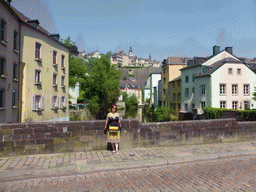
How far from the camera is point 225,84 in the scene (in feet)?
130

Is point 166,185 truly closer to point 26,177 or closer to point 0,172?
point 26,177

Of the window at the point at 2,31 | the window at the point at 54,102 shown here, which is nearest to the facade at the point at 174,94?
the window at the point at 54,102

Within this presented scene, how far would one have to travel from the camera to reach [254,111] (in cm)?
3155

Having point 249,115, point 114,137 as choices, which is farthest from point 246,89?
point 114,137

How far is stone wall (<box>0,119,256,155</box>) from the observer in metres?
7.19

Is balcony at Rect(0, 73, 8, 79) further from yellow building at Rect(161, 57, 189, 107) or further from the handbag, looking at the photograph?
yellow building at Rect(161, 57, 189, 107)

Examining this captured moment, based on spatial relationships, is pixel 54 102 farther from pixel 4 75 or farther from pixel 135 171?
pixel 135 171

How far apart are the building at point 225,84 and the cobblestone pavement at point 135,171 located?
3298 centimetres

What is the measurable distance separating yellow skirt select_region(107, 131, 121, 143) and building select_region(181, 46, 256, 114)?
34510 mm

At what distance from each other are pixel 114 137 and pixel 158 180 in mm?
2665

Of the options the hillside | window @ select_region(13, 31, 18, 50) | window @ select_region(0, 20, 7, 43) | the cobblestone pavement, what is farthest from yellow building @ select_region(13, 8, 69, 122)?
the hillside

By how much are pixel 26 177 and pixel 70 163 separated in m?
1.25

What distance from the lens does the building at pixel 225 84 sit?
39062mm

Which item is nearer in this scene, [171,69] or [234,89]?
[234,89]
